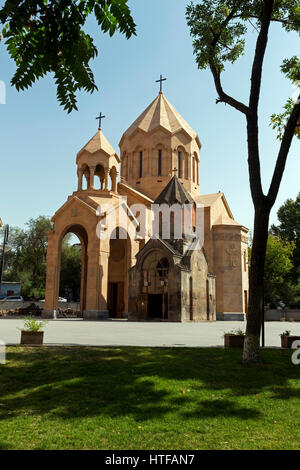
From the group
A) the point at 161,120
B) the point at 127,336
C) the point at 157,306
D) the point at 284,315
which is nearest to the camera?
the point at 127,336

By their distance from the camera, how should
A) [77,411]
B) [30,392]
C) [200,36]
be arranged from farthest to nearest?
[200,36] < [30,392] < [77,411]

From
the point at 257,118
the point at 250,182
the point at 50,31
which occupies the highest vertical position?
the point at 257,118

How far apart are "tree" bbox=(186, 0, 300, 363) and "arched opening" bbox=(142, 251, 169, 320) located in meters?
17.7

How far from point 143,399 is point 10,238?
50211 mm

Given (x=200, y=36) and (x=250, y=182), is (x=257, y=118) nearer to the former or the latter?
(x=250, y=182)

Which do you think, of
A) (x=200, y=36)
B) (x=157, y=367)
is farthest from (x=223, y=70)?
(x=157, y=367)

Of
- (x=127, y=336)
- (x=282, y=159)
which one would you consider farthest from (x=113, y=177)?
(x=282, y=159)

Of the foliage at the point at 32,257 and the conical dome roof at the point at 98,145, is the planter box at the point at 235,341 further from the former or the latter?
the foliage at the point at 32,257

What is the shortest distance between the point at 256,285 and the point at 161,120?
34213 mm

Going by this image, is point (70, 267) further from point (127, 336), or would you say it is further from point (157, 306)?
point (127, 336)

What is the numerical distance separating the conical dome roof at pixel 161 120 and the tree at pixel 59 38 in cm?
3697

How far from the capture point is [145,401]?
579 cm

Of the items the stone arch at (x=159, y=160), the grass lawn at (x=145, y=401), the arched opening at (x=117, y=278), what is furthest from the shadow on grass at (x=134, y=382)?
the stone arch at (x=159, y=160)

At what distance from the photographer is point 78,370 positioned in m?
7.43
